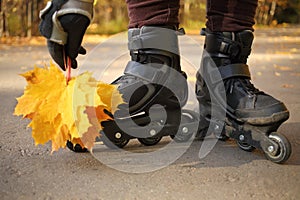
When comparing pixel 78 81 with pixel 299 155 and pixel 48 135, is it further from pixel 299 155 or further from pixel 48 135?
pixel 299 155

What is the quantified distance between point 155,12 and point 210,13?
0.24m

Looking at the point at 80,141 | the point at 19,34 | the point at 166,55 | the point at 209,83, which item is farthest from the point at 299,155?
the point at 19,34

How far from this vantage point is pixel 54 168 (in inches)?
54.4

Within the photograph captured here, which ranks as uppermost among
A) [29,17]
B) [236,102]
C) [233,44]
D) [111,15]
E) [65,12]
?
[65,12]

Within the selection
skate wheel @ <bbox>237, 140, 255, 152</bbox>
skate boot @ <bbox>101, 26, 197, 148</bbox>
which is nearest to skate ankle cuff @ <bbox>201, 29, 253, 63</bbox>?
skate boot @ <bbox>101, 26, 197, 148</bbox>

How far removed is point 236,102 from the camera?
157cm

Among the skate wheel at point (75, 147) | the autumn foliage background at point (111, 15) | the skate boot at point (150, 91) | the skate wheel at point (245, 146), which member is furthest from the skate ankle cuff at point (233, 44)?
the autumn foliage background at point (111, 15)

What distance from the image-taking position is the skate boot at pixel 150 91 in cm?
152

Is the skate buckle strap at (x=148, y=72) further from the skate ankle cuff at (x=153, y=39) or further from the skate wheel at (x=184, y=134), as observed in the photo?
the skate wheel at (x=184, y=134)

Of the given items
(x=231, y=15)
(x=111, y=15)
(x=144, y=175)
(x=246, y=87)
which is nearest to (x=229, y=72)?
(x=246, y=87)

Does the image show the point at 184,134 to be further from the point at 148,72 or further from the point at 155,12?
the point at 155,12

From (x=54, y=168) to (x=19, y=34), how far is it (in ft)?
29.0

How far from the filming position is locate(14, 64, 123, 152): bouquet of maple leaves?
4.31 ft

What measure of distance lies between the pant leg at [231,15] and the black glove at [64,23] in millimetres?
516
